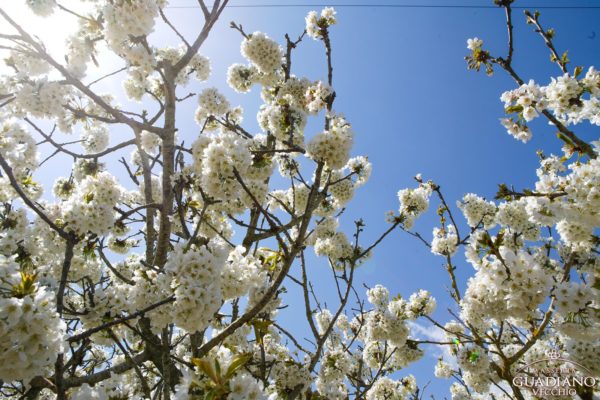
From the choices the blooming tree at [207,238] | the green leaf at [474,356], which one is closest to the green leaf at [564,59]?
the blooming tree at [207,238]

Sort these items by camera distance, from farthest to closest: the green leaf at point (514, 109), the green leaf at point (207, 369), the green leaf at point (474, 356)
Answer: the green leaf at point (474, 356)
the green leaf at point (514, 109)
the green leaf at point (207, 369)

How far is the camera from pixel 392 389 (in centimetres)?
934

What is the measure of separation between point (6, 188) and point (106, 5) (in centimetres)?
382

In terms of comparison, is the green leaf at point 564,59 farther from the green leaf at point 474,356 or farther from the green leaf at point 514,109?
the green leaf at point 474,356

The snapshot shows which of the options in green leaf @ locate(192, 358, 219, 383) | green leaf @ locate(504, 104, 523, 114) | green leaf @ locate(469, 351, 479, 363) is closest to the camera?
green leaf @ locate(192, 358, 219, 383)

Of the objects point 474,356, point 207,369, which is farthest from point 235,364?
point 474,356

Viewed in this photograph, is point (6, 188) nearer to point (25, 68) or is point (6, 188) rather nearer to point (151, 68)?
point (25, 68)

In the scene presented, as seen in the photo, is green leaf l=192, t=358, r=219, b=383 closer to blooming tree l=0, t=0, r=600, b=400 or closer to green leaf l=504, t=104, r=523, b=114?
blooming tree l=0, t=0, r=600, b=400

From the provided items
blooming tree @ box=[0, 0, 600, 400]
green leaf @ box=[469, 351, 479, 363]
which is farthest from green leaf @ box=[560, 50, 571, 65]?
green leaf @ box=[469, 351, 479, 363]

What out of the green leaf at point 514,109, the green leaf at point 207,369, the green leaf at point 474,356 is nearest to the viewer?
the green leaf at point 207,369

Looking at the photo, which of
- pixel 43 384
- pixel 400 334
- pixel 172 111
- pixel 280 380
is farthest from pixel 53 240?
pixel 400 334

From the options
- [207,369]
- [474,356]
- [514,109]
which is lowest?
[207,369]

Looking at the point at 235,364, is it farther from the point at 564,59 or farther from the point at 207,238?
the point at 564,59

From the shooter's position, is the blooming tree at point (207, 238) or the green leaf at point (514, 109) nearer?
the blooming tree at point (207, 238)
